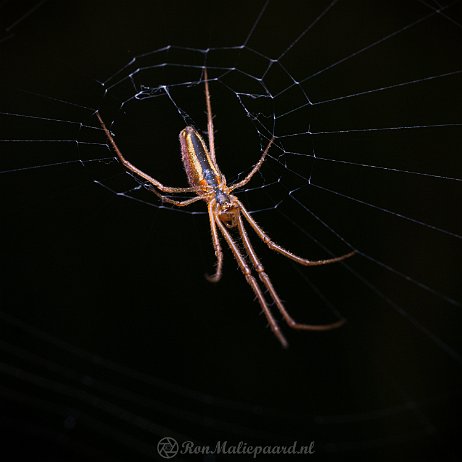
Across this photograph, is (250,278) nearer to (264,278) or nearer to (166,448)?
(264,278)

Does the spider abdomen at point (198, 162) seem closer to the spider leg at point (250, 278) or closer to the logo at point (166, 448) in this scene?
the spider leg at point (250, 278)

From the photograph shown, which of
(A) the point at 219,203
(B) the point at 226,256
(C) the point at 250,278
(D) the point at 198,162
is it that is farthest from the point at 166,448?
(D) the point at 198,162

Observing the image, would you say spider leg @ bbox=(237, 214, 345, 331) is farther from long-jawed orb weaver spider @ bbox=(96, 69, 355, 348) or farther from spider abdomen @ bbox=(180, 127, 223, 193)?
spider abdomen @ bbox=(180, 127, 223, 193)

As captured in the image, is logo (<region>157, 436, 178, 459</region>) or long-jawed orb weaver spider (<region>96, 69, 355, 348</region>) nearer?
long-jawed orb weaver spider (<region>96, 69, 355, 348</region>)

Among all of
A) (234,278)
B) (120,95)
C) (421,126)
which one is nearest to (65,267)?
(234,278)

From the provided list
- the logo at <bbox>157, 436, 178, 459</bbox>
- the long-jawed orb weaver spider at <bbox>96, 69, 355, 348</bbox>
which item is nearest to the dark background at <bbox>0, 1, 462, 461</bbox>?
the logo at <bbox>157, 436, 178, 459</bbox>

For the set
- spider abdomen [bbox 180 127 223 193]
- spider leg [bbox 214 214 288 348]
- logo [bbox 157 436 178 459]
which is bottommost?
logo [bbox 157 436 178 459]
